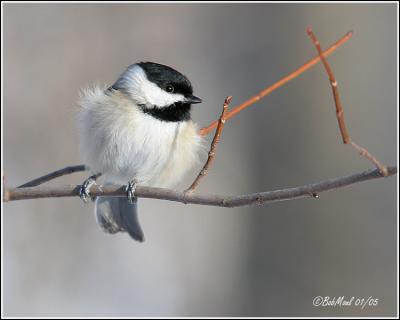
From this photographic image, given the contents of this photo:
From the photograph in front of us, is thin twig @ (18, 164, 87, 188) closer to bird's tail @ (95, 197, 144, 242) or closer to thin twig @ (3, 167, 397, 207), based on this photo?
thin twig @ (3, 167, 397, 207)

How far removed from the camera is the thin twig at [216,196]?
5.05ft

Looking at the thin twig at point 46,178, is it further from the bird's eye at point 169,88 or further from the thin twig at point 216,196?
the bird's eye at point 169,88

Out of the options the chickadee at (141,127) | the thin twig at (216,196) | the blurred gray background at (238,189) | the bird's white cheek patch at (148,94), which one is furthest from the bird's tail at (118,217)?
the blurred gray background at (238,189)

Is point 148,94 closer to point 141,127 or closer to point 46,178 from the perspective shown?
point 141,127

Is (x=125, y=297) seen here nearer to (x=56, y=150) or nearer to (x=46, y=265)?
(x=46, y=265)

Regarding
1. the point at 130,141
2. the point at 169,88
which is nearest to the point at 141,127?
the point at 130,141

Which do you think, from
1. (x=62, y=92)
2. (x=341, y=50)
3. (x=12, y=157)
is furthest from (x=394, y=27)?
(x=12, y=157)

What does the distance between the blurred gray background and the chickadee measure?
135 centimetres

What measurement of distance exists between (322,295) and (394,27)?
2.06m

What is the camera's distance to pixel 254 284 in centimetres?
394

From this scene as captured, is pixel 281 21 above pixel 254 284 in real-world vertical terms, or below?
above

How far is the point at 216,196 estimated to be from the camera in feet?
5.67

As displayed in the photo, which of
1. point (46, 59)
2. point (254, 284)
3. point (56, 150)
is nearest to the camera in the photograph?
point (254, 284)

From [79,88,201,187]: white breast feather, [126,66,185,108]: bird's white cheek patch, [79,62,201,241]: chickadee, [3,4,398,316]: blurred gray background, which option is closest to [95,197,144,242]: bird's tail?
[79,62,201,241]: chickadee
